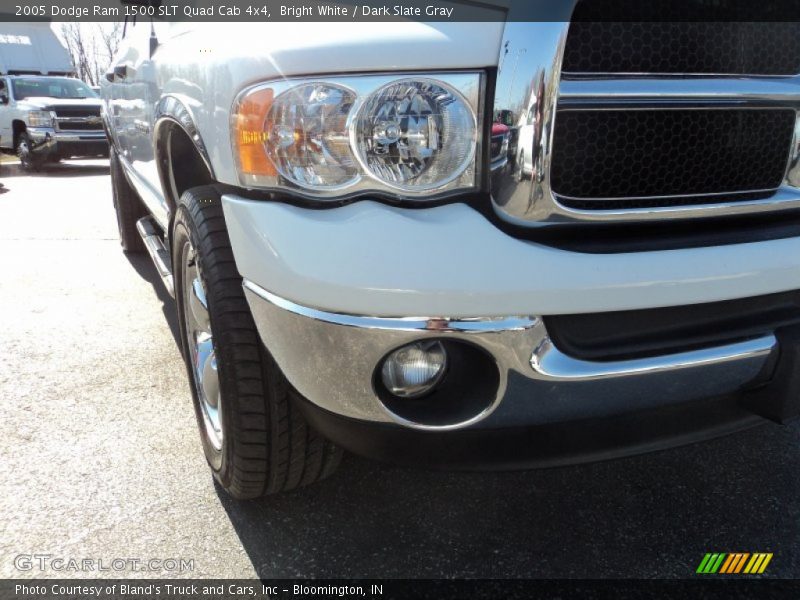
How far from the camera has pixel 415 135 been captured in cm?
134

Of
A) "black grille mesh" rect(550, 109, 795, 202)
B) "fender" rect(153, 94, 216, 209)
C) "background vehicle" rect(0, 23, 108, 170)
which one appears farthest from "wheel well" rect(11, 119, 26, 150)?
"black grille mesh" rect(550, 109, 795, 202)

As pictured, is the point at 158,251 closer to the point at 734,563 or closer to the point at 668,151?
the point at 668,151

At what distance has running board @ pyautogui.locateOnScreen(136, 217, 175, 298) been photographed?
2.40 meters

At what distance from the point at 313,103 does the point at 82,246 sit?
462 cm

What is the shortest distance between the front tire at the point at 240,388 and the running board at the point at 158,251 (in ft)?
1.59

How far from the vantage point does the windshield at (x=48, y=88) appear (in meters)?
12.5

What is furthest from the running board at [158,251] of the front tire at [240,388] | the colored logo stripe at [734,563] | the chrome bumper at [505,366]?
the colored logo stripe at [734,563]

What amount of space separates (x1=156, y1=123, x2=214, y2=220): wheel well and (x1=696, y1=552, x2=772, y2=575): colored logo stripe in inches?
74.6

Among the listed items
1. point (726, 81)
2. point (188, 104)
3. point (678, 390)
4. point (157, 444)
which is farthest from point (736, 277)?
point (157, 444)

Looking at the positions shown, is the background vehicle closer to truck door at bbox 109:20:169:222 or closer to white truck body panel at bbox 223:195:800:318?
truck door at bbox 109:20:169:222

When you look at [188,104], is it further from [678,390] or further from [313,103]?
[678,390]

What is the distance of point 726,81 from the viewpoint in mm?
1420

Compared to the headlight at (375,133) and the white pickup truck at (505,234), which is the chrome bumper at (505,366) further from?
the headlight at (375,133)

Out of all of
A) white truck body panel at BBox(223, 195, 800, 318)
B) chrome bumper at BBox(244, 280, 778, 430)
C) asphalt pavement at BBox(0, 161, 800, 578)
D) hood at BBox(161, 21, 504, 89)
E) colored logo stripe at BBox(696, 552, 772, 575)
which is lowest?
asphalt pavement at BBox(0, 161, 800, 578)
